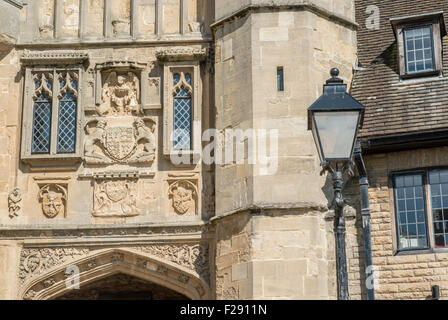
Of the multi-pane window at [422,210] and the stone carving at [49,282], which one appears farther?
the stone carving at [49,282]

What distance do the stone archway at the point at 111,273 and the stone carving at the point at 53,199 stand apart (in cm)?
88

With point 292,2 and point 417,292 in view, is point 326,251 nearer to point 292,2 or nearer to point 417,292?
point 417,292

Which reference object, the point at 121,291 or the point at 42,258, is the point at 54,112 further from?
the point at 121,291

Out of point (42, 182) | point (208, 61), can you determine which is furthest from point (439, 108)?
point (42, 182)

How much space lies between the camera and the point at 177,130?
16.2 m

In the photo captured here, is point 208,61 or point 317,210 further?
point 208,61

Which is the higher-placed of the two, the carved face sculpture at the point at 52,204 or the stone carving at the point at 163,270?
the carved face sculpture at the point at 52,204

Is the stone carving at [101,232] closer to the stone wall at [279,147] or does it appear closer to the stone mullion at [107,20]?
the stone wall at [279,147]

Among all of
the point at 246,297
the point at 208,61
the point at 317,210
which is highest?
the point at 208,61

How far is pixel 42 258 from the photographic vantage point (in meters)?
15.9

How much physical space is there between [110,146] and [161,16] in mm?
2476

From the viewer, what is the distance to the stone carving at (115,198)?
52.1 feet

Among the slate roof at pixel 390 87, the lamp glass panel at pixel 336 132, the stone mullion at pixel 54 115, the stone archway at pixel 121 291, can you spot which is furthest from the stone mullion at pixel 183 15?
the lamp glass panel at pixel 336 132

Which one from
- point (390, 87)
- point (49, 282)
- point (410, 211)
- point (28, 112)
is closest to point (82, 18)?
point (28, 112)
